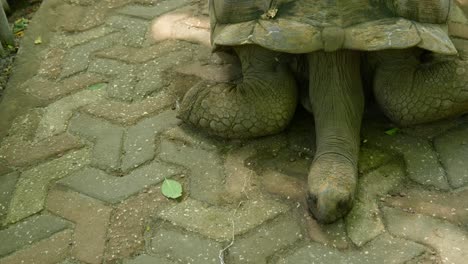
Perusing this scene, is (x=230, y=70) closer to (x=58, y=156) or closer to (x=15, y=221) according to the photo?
(x=58, y=156)

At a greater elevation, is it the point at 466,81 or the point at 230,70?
the point at 466,81

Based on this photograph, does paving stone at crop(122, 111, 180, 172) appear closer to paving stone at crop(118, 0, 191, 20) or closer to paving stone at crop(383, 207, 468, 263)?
paving stone at crop(118, 0, 191, 20)

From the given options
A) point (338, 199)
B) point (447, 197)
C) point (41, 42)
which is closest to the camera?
point (338, 199)

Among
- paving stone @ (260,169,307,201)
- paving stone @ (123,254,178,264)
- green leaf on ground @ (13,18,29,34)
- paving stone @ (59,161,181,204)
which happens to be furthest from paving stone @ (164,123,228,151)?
green leaf on ground @ (13,18,29,34)

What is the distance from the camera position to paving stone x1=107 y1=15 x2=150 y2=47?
3.44 m

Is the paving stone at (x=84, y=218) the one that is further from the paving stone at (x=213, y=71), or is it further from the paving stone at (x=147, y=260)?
the paving stone at (x=213, y=71)

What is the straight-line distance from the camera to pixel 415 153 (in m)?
2.54

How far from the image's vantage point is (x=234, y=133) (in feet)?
8.66

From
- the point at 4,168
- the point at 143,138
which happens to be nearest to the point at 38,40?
the point at 4,168

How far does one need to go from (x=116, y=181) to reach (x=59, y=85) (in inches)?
35.7

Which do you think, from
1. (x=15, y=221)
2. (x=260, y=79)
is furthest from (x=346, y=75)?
(x=15, y=221)

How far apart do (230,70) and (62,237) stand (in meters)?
1.26

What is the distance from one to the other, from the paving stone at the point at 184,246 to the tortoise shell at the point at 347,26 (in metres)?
0.82

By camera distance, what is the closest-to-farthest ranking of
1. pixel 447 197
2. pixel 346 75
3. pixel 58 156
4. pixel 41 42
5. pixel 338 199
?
pixel 338 199 → pixel 447 197 → pixel 346 75 → pixel 58 156 → pixel 41 42
